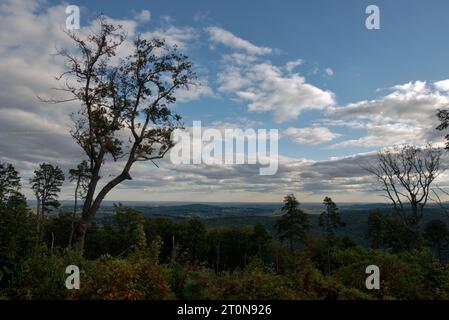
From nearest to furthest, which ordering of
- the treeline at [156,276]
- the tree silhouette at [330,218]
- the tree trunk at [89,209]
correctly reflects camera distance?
the treeline at [156,276]
the tree trunk at [89,209]
the tree silhouette at [330,218]

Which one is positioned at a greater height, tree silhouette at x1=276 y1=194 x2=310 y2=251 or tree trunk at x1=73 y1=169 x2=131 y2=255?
tree trunk at x1=73 y1=169 x2=131 y2=255

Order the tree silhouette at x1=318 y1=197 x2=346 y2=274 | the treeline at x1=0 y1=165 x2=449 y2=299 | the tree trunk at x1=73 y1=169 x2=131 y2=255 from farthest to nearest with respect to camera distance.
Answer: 1. the tree silhouette at x1=318 y1=197 x2=346 y2=274
2. the tree trunk at x1=73 y1=169 x2=131 y2=255
3. the treeline at x1=0 y1=165 x2=449 y2=299

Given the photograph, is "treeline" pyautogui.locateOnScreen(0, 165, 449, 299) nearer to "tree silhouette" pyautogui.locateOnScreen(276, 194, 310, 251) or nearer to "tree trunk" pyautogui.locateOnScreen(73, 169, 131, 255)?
"tree trunk" pyautogui.locateOnScreen(73, 169, 131, 255)

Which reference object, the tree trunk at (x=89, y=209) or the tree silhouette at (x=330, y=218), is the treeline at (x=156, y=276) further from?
the tree silhouette at (x=330, y=218)

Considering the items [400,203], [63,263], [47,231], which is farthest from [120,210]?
[63,263]

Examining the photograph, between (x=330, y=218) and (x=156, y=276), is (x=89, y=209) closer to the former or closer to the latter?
(x=156, y=276)

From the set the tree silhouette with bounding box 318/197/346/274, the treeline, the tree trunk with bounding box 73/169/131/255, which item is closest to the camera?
the treeline

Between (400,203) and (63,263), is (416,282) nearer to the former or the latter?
(63,263)

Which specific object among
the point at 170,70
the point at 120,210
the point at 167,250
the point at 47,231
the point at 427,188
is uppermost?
the point at 170,70

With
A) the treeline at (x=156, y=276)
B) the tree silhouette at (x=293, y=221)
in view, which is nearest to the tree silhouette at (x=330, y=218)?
the tree silhouette at (x=293, y=221)

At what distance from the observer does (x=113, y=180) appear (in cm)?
1659

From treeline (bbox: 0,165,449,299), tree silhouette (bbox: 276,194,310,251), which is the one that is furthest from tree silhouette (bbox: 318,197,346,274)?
treeline (bbox: 0,165,449,299)

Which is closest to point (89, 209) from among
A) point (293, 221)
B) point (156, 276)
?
point (156, 276)
